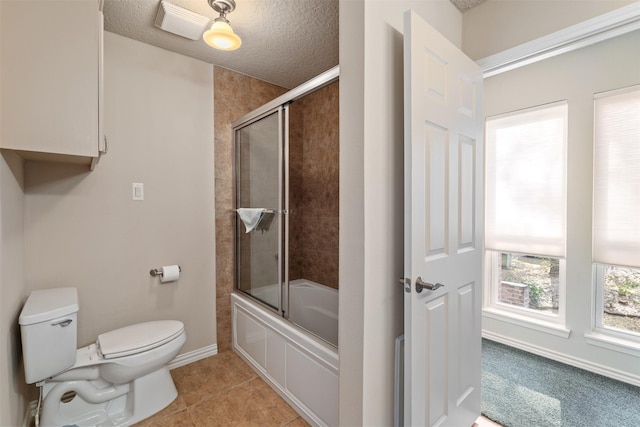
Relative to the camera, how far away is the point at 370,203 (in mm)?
1182

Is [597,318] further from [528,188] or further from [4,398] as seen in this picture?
[4,398]

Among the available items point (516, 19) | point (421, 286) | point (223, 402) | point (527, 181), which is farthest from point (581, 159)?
point (223, 402)

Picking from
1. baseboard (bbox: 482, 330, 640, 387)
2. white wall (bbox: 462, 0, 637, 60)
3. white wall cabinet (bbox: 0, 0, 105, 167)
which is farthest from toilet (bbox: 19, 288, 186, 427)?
baseboard (bbox: 482, 330, 640, 387)

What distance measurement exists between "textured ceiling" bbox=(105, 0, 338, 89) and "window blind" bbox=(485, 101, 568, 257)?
173 cm

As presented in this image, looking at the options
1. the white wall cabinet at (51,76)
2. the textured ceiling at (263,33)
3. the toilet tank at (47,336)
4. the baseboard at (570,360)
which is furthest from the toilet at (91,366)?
the baseboard at (570,360)

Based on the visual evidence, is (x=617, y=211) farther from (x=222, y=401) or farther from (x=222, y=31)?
(x=222, y=401)

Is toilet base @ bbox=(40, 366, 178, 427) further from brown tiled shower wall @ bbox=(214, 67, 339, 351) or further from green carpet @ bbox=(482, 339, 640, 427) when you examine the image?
green carpet @ bbox=(482, 339, 640, 427)

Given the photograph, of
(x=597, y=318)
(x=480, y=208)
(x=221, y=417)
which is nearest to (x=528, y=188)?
(x=597, y=318)

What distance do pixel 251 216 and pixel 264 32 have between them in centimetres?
133

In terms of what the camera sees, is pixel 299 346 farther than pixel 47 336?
Yes

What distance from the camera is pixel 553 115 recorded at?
2.41m

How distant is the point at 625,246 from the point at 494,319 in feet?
3.76

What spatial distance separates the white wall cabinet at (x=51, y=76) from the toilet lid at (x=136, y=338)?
112 centimetres

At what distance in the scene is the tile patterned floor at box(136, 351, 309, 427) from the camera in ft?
5.67
